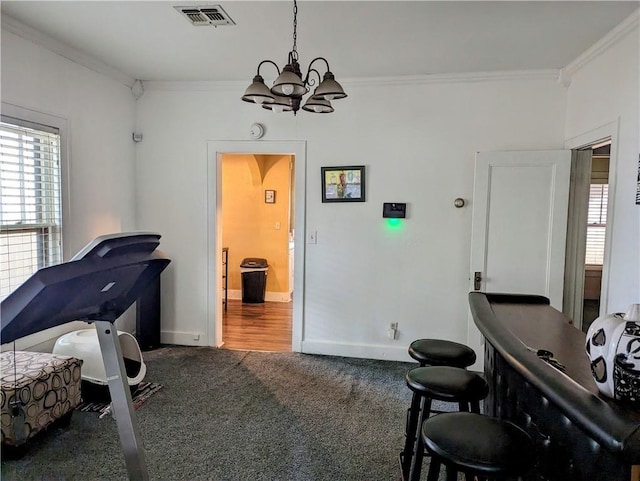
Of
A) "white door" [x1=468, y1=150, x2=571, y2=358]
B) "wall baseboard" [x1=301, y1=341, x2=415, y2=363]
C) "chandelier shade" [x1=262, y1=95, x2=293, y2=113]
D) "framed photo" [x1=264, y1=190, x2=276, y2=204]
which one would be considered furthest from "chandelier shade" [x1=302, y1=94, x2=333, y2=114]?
"framed photo" [x1=264, y1=190, x2=276, y2=204]

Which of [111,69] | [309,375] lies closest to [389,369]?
[309,375]

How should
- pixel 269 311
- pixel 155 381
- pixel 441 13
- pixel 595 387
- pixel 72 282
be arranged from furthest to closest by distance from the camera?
1. pixel 269 311
2. pixel 155 381
3. pixel 441 13
4. pixel 595 387
5. pixel 72 282

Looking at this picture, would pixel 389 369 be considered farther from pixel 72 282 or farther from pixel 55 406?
pixel 72 282

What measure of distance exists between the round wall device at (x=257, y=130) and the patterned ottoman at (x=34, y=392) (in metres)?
2.46

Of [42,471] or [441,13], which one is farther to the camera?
→ [441,13]

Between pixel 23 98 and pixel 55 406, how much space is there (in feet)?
6.94

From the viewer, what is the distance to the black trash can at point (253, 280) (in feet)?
21.7

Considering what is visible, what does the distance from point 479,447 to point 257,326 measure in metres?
4.29

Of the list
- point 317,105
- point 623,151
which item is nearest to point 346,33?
point 317,105

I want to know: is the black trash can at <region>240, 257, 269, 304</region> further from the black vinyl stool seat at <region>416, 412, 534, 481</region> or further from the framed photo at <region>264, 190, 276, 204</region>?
the black vinyl stool seat at <region>416, 412, 534, 481</region>

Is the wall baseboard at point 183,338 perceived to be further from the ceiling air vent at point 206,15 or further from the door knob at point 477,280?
the ceiling air vent at point 206,15

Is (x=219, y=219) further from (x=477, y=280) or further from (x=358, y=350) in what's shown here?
(x=477, y=280)

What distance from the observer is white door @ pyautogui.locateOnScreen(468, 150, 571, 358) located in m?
3.60

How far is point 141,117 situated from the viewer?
4.42m
